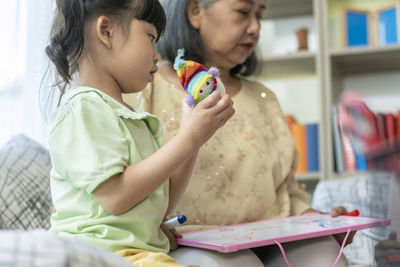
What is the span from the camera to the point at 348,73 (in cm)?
270

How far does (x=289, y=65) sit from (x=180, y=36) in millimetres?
1280

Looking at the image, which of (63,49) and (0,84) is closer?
(63,49)

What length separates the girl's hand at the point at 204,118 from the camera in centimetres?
88

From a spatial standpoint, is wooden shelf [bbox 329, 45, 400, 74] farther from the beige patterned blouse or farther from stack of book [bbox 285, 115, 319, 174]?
the beige patterned blouse

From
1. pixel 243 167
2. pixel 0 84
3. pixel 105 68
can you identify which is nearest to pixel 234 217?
pixel 243 167

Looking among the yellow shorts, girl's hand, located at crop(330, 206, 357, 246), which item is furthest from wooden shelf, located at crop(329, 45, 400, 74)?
the yellow shorts

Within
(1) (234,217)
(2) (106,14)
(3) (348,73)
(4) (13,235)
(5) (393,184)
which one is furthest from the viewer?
(3) (348,73)

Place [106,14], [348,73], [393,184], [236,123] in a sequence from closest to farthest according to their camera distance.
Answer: [393,184], [106,14], [236,123], [348,73]

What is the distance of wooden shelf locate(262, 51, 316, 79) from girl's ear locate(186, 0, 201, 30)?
1127 mm

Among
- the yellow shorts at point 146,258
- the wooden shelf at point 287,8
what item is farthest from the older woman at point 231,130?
the wooden shelf at point 287,8

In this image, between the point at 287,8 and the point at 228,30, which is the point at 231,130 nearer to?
the point at 228,30

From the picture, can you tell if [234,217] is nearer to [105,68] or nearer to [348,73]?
[105,68]

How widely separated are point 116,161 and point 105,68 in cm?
21

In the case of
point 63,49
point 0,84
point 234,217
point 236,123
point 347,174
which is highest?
point 63,49
